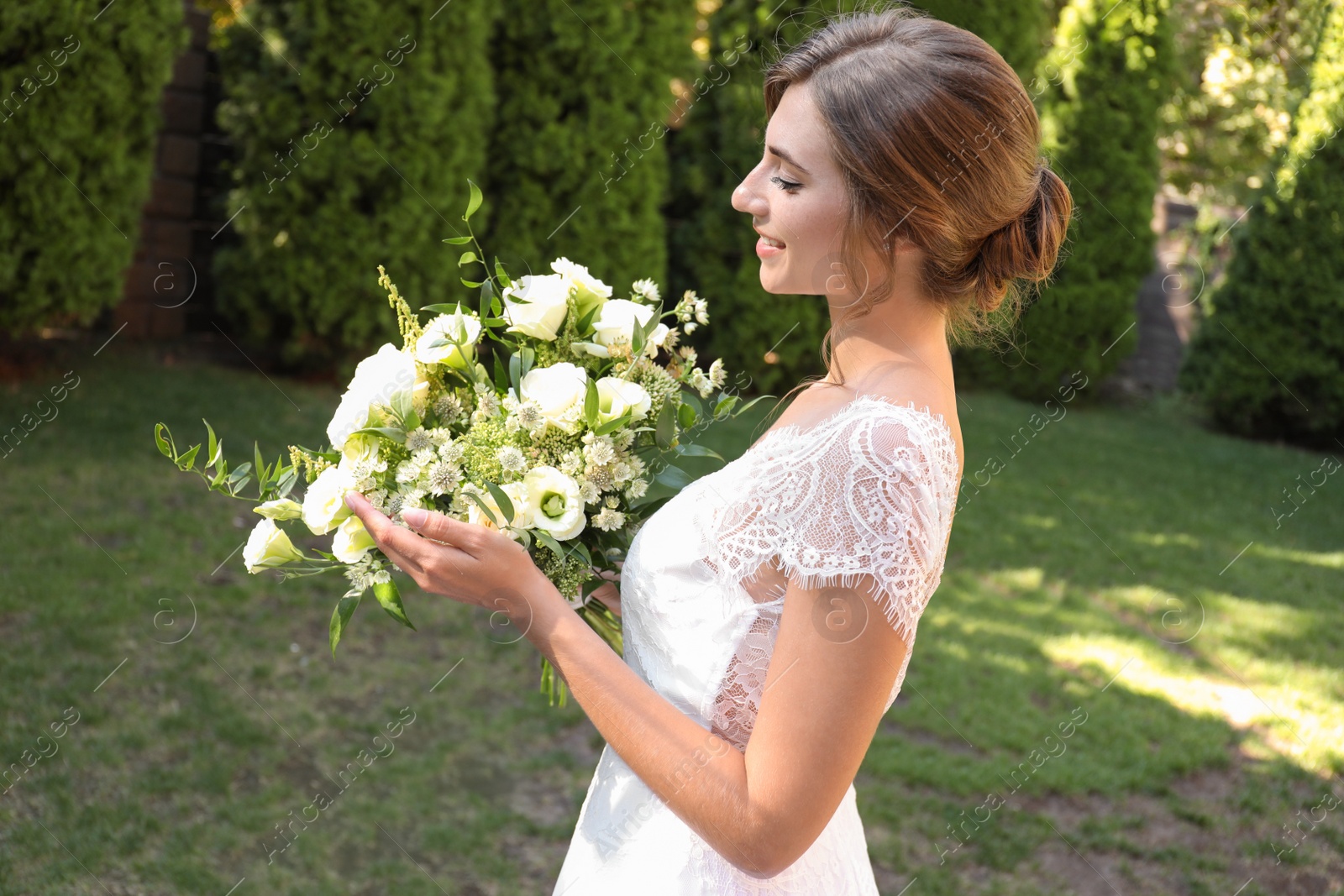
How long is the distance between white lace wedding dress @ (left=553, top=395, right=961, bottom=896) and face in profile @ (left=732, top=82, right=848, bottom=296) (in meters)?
0.23

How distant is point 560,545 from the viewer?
1.83 metres

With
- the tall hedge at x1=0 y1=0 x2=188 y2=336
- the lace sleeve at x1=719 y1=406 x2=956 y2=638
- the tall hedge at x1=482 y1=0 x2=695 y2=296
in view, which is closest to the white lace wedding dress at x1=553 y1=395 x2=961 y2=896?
the lace sleeve at x1=719 y1=406 x2=956 y2=638

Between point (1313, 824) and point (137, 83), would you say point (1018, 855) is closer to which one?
point (1313, 824)

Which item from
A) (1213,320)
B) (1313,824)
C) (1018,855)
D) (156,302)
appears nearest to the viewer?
(1018,855)

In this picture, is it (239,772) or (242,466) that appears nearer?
(242,466)

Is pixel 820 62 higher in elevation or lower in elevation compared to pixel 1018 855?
higher

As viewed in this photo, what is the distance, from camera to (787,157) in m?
1.69

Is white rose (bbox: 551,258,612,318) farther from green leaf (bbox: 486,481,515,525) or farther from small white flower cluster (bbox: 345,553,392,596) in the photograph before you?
small white flower cluster (bbox: 345,553,392,596)

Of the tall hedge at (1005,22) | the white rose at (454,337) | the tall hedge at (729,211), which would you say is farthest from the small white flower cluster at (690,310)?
the tall hedge at (1005,22)

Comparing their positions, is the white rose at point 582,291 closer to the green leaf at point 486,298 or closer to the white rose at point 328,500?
the green leaf at point 486,298

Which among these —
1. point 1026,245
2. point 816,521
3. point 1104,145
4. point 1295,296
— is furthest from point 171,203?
point 1295,296

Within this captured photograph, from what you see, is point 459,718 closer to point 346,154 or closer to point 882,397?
point 882,397

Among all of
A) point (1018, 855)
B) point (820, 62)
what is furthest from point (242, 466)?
point (1018, 855)

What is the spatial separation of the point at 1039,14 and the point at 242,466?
9.78 metres
